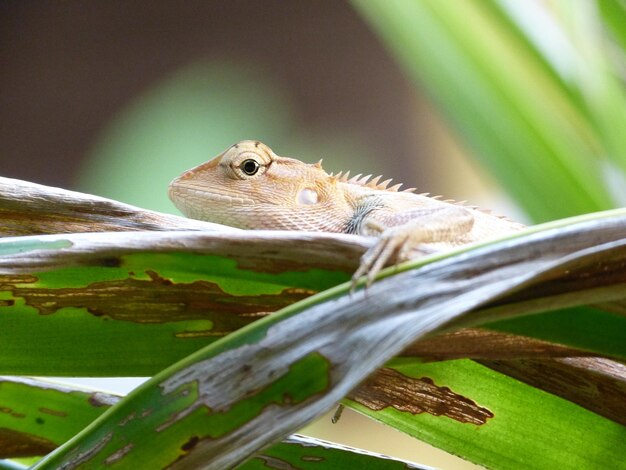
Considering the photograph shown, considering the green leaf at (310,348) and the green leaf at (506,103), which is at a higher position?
the green leaf at (506,103)

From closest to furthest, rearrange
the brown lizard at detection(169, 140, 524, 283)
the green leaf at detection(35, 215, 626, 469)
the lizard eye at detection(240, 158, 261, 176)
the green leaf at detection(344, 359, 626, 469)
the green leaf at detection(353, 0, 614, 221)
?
the green leaf at detection(35, 215, 626, 469) → the green leaf at detection(344, 359, 626, 469) → the green leaf at detection(353, 0, 614, 221) → the brown lizard at detection(169, 140, 524, 283) → the lizard eye at detection(240, 158, 261, 176)

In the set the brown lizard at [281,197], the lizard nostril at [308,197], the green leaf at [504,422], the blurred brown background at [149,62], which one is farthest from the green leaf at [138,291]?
the blurred brown background at [149,62]

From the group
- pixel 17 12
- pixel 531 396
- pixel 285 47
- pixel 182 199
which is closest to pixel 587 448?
pixel 531 396

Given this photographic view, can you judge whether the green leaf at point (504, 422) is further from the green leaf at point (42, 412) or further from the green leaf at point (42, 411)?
the green leaf at point (42, 411)

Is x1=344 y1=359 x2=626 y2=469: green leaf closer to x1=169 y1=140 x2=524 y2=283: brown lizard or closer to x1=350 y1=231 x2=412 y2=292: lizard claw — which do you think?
x1=350 y1=231 x2=412 y2=292: lizard claw

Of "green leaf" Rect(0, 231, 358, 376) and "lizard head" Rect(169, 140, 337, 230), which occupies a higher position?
"lizard head" Rect(169, 140, 337, 230)

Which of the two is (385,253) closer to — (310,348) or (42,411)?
(310,348)

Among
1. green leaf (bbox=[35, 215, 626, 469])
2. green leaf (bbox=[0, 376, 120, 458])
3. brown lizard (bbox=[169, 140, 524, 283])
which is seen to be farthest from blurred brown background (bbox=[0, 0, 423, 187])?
green leaf (bbox=[35, 215, 626, 469])
